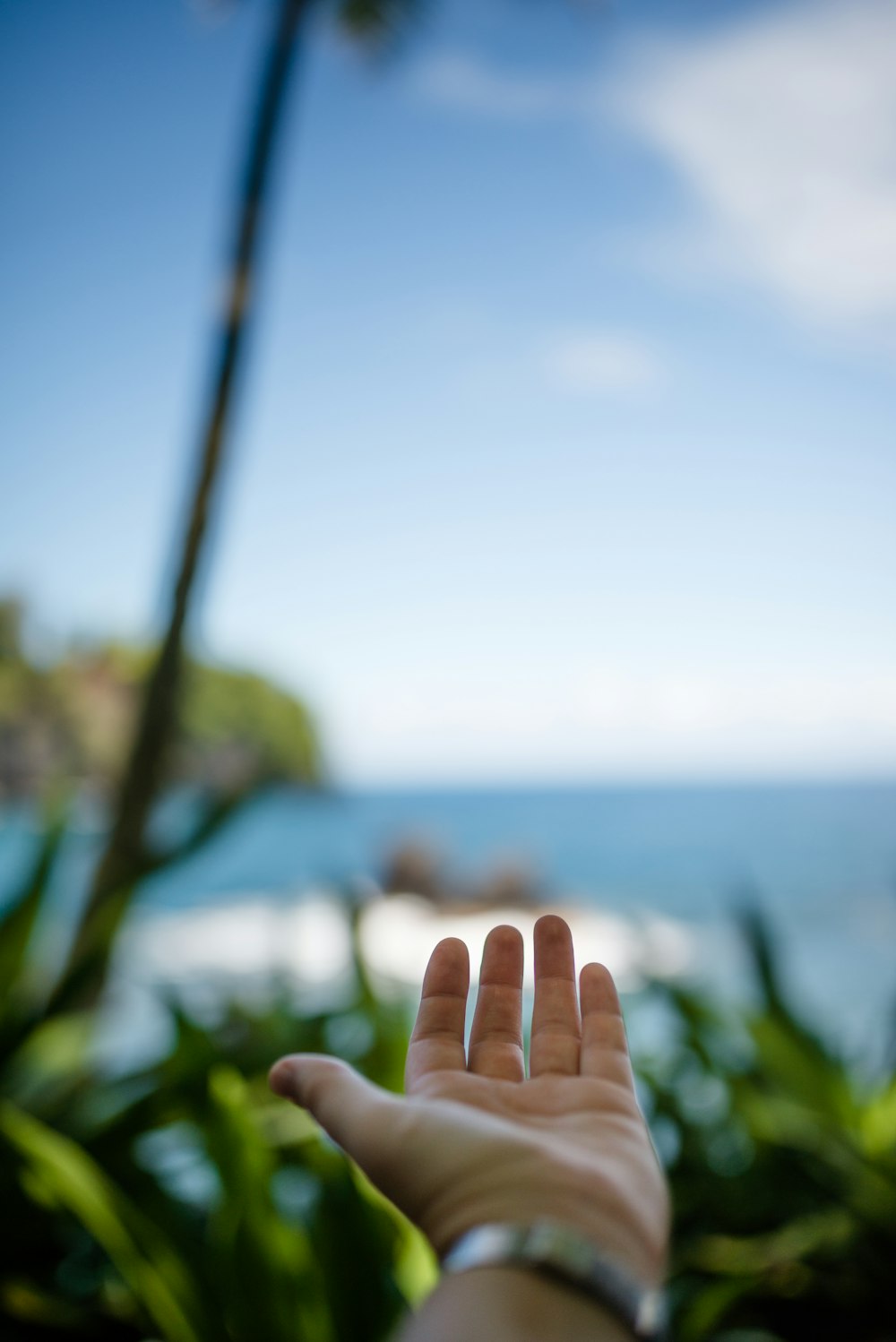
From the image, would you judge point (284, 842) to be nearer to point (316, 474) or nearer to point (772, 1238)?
point (316, 474)

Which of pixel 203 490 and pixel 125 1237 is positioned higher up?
pixel 203 490

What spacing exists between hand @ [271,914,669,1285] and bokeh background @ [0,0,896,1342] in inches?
3.8

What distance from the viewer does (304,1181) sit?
3.78 ft

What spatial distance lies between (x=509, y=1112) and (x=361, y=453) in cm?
1475

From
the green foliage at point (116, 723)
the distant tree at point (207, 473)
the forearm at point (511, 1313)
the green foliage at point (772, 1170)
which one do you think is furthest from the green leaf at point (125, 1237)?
the green foliage at point (116, 723)

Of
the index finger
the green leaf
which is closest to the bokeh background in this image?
the green leaf

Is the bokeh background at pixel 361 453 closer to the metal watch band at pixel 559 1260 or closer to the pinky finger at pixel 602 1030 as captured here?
the pinky finger at pixel 602 1030

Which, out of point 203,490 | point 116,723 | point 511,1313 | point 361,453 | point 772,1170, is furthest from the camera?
point 361,453

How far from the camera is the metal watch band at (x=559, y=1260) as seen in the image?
1.02ft

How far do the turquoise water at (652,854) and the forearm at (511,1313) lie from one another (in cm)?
98

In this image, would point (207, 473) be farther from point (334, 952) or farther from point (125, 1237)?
point (125, 1237)

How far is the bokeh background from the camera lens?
3.77 ft

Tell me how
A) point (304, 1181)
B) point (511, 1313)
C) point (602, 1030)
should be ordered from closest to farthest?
point (511, 1313)
point (602, 1030)
point (304, 1181)

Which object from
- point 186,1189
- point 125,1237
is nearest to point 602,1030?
point 125,1237
